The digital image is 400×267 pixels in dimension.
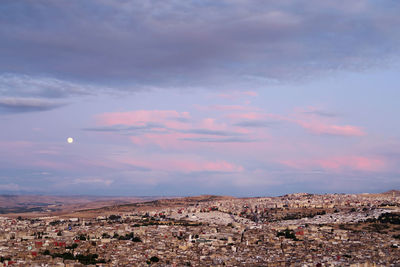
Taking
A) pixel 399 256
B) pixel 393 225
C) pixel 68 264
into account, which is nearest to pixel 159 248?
pixel 68 264

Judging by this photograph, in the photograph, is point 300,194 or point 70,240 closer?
point 70,240

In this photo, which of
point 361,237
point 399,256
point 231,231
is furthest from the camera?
point 231,231

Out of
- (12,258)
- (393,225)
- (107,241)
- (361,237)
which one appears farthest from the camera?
(393,225)

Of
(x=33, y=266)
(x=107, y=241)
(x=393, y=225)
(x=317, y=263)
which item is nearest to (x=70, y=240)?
(x=107, y=241)

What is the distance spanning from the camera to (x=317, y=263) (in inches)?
1325

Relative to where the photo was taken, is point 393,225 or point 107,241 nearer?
point 107,241

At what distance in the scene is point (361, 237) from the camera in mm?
47812

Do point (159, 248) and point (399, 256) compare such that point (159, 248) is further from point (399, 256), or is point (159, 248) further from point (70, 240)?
point (399, 256)

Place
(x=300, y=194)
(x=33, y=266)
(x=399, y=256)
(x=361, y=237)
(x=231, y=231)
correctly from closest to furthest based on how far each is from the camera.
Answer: (x=33, y=266) < (x=399, y=256) < (x=361, y=237) < (x=231, y=231) < (x=300, y=194)

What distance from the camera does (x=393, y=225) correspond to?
59.8 meters

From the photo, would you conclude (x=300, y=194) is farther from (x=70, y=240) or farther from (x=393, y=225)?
(x=70, y=240)

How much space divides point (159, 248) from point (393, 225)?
124 ft

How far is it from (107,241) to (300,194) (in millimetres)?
110003

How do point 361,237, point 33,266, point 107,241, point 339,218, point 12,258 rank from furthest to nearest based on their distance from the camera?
1. point 339,218
2. point 361,237
3. point 107,241
4. point 12,258
5. point 33,266
